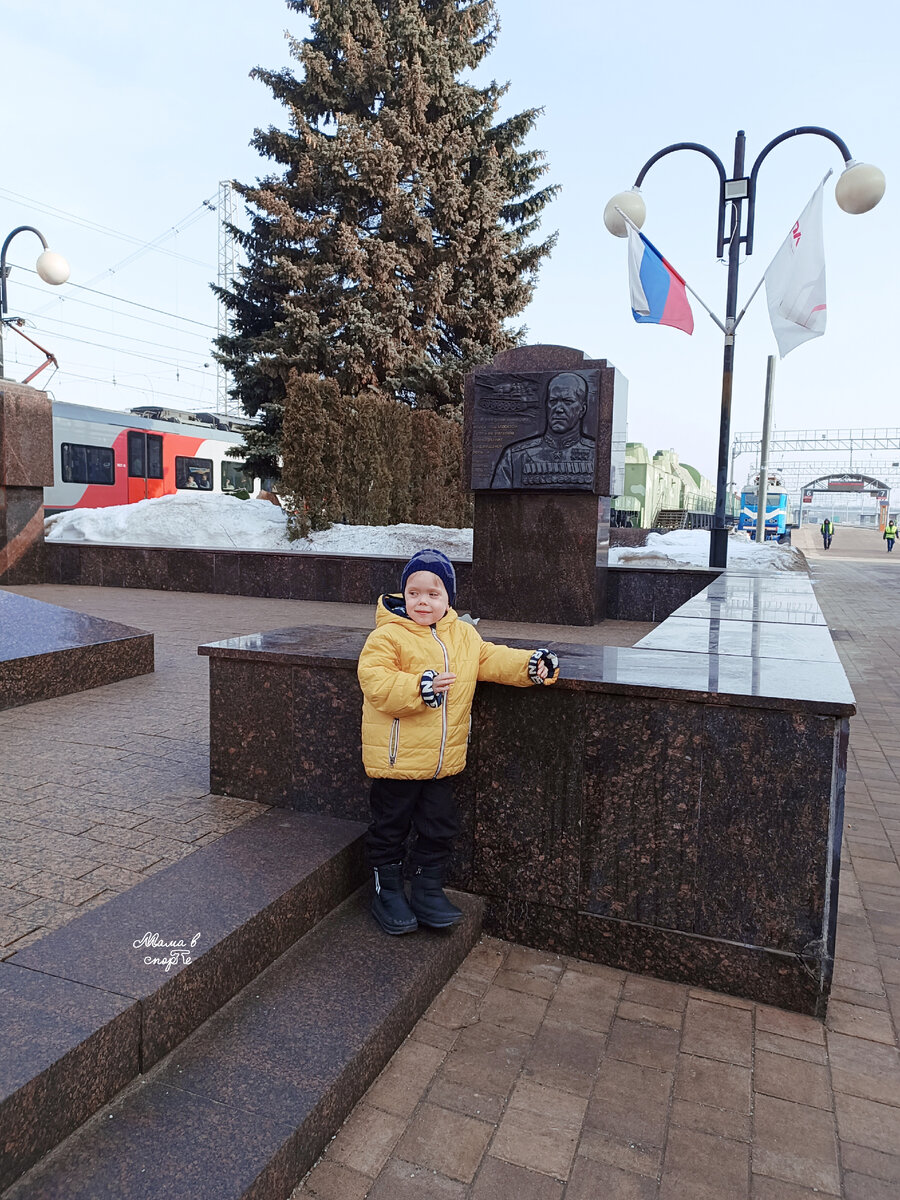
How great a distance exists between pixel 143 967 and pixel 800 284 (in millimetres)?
11657

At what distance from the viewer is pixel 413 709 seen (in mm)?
2619

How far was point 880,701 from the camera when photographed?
763 centimetres

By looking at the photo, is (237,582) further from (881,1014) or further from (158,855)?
(881,1014)

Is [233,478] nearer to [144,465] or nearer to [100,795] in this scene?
[144,465]

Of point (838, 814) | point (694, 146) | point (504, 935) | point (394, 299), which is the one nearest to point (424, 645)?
point (504, 935)

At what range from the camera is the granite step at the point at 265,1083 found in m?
1.77

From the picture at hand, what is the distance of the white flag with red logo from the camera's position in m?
11.0

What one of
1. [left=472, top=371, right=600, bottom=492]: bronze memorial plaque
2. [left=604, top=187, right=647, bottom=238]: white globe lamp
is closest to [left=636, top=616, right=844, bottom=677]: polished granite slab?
[left=472, top=371, right=600, bottom=492]: bronze memorial plaque

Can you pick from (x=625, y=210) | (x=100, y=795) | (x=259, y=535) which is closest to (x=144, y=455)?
(x=259, y=535)

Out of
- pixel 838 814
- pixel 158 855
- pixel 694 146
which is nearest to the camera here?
pixel 838 814

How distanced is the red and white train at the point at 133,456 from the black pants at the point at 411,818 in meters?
18.2

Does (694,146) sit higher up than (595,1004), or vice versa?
(694,146)

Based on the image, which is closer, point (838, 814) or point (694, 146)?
point (838, 814)

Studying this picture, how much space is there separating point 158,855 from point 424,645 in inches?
48.9
